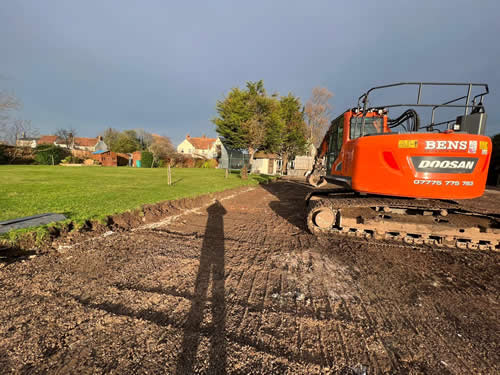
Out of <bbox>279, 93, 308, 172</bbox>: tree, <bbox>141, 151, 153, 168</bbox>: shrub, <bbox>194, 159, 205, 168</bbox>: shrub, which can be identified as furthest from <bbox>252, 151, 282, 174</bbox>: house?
<bbox>141, 151, 153, 168</bbox>: shrub

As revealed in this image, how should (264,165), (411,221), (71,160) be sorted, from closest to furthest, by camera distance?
(411,221) → (264,165) → (71,160)

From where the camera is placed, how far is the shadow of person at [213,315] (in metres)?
1.64

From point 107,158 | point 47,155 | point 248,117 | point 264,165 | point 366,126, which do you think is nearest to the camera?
point 366,126

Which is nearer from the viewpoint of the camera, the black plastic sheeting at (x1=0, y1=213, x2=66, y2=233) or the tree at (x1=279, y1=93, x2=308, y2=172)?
the black plastic sheeting at (x1=0, y1=213, x2=66, y2=233)

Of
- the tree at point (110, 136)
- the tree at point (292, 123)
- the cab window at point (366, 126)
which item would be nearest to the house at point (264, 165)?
the tree at point (292, 123)

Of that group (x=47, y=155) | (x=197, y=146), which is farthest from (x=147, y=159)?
(x=197, y=146)

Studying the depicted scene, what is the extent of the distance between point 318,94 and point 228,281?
39225mm

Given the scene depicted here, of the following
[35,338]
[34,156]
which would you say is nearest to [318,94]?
[35,338]

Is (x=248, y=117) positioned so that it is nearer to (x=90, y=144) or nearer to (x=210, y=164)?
(x=210, y=164)

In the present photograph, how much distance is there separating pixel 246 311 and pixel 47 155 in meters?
40.2

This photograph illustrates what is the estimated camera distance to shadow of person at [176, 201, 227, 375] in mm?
1645

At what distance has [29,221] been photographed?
409 centimetres

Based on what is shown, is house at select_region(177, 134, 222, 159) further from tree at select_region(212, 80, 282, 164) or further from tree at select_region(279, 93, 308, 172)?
tree at select_region(212, 80, 282, 164)

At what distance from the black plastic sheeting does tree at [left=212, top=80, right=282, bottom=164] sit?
19.8 m
